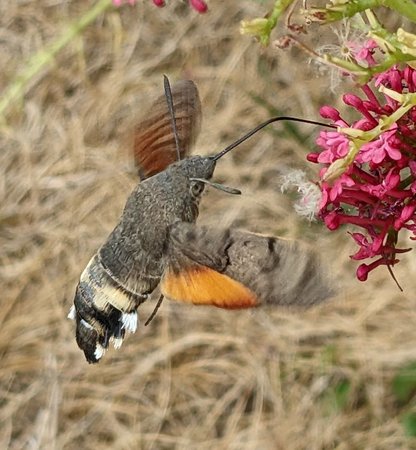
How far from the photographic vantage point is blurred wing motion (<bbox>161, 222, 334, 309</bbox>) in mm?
714

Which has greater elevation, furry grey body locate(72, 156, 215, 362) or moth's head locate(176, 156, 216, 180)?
moth's head locate(176, 156, 216, 180)

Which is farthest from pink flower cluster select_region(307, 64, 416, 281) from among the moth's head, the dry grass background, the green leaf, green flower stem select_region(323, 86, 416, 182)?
the dry grass background

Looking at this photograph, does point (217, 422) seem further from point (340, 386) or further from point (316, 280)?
point (316, 280)

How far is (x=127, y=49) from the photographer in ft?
8.25

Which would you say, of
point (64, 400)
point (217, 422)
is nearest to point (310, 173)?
point (217, 422)

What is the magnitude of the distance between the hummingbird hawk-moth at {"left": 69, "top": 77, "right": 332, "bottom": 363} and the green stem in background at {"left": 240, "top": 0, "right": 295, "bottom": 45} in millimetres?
117

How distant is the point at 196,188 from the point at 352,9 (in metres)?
0.30

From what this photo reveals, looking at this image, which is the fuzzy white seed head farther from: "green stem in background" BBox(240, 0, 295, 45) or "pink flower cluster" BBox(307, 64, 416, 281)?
"green stem in background" BBox(240, 0, 295, 45)

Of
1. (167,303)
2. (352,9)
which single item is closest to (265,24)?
(352,9)

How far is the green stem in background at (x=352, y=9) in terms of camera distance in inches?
29.1

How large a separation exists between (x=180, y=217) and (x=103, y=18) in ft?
5.59

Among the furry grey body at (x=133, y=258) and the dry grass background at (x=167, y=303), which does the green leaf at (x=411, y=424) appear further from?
the furry grey body at (x=133, y=258)

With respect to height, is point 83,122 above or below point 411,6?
below

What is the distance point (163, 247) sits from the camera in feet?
3.24
